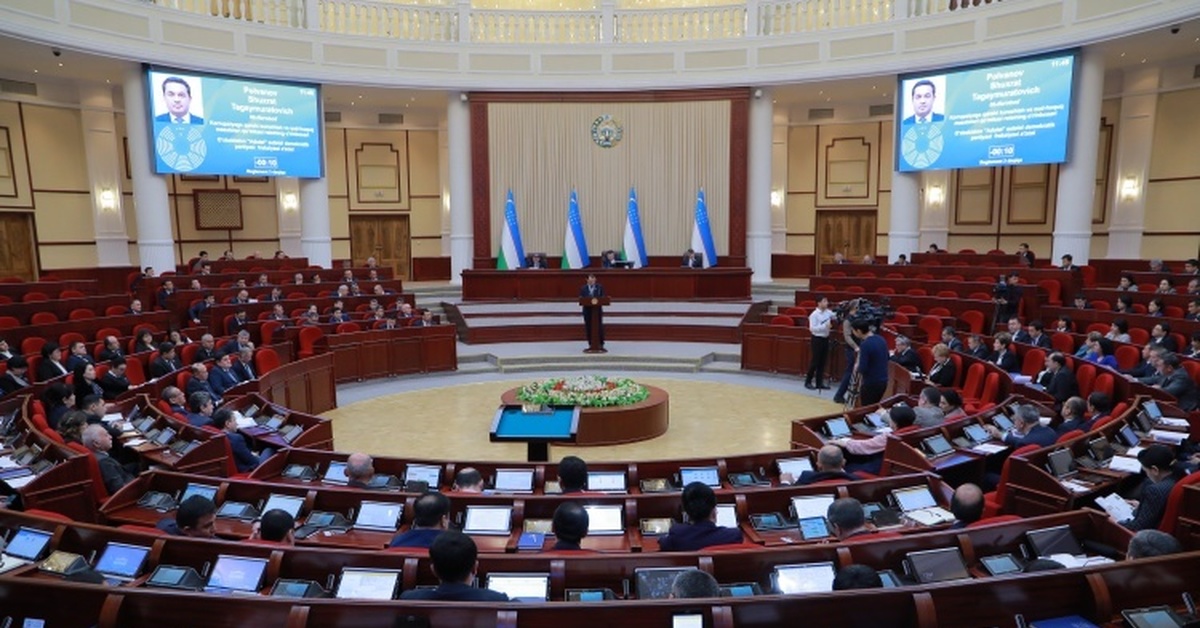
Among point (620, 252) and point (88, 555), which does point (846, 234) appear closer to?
point (620, 252)

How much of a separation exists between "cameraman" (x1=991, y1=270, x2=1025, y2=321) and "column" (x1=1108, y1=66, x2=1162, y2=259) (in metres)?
5.05

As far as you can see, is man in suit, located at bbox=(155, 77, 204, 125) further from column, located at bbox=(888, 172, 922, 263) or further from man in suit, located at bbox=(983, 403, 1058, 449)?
man in suit, located at bbox=(983, 403, 1058, 449)

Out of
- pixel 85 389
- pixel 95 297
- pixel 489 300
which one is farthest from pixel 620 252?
pixel 85 389

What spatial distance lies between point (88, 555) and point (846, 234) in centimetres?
1866

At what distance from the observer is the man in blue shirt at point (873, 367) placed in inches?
342

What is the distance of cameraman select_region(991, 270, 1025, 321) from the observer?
1140 centimetres

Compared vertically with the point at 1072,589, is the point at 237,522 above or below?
below

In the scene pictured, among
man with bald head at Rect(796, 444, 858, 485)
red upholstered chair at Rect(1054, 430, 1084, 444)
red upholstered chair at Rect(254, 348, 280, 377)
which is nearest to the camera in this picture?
Result: man with bald head at Rect(796, 444, 858, 485)

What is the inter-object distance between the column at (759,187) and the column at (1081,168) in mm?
5717

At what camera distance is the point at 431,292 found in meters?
17.1

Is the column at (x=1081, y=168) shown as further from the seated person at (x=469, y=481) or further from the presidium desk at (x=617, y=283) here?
the seated person at (x=469, y=481)

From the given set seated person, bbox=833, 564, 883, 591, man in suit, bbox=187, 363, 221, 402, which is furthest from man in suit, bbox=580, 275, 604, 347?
seated person, bbox=833, 564, 883, 591

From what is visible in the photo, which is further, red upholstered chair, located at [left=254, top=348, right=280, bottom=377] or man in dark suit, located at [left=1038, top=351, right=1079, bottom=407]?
red upholstered chair, located at [left=254, top=348, right=280, bottom=377]

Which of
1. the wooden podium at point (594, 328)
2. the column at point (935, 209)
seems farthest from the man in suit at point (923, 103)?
the wooden podium at point (594, 328)
